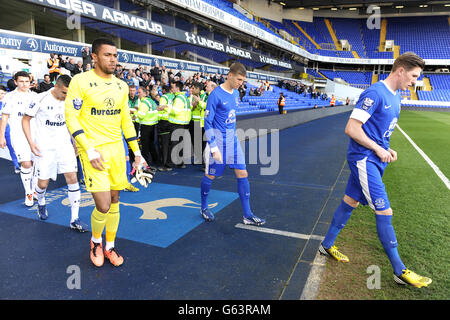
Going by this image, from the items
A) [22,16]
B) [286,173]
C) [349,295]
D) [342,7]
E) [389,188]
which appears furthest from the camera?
[342,7]

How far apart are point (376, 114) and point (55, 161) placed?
12.9 ft

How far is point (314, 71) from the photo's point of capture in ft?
177

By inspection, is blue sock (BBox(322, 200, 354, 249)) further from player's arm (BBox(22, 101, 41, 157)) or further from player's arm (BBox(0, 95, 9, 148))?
player's arm (BBox(0, 95, 9, 148))

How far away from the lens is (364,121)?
2758mm

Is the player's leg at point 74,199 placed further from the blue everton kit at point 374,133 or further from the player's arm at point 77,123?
the blue everton kit at point 374,133

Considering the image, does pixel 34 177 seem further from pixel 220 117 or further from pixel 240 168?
pixel 240 168

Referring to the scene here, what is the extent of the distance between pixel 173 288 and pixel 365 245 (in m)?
2.32

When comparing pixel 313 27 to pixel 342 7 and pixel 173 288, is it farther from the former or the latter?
pixel 173 288

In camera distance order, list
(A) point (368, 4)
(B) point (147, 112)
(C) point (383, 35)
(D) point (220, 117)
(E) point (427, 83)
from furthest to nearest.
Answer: (C) point (383, 35) → (E) point (427, 83) → (A) point (368, 4) → (B) point (147, 112) → (D) point (220, 117)

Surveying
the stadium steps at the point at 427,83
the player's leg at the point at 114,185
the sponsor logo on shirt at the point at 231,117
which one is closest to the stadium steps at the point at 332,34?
the stadium steps at the point at 427,83

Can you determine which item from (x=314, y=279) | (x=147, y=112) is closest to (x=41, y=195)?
(x=147, y=112)

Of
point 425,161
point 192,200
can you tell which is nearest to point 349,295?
point 192,200

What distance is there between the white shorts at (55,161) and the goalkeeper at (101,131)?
45.2 inches

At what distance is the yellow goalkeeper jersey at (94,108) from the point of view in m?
2.84
